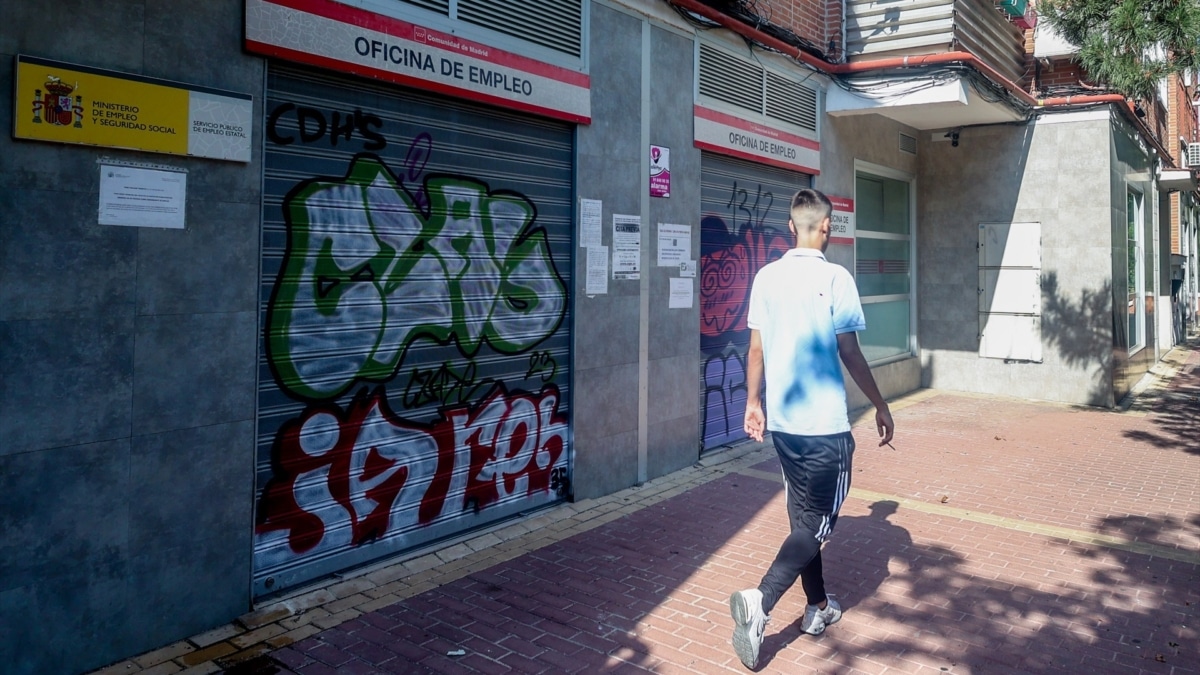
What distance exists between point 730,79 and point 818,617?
556 cm

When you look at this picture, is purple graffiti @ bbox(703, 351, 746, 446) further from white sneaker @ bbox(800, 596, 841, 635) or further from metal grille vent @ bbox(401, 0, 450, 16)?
metal grille vent @ bbox(401, 0, 450, 16)

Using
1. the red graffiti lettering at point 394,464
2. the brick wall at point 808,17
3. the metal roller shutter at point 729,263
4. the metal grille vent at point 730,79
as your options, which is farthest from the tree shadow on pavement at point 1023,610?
the brick wall at point 808,17

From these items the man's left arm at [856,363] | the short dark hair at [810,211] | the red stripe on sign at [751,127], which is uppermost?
the red stripe on sign at [751,127]

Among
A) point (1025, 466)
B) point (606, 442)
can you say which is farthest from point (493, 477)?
point (1025, 466)

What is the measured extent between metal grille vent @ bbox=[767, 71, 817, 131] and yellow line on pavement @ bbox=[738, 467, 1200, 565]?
4154 mm

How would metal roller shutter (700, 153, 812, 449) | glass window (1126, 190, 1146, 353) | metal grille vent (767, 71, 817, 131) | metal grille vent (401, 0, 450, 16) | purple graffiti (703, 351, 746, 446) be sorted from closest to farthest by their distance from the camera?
metal grille vent (401, 0, 450, 16), metal roller shutter (700, 153, 812, 449), purple graffiti (703, 351, 746, 446), metal grille vent (767, 71, 817, 131), glass window (1126, 190, 1146, 353)

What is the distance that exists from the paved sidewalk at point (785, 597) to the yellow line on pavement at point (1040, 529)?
0.07 feet

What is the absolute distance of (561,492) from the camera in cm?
641

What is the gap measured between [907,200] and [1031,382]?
3156 millimetres

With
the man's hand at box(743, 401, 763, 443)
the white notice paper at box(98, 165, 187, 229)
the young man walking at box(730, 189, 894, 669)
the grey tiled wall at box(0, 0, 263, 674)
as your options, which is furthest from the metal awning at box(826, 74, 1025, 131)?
the white notice paper at box(98, 165, 187, 229)

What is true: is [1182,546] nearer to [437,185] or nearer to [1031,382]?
[437,185]

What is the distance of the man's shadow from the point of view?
169 inches

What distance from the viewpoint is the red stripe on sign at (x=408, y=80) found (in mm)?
4375

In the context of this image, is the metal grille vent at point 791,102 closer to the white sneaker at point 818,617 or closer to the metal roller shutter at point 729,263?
the metal roller shutter at point 729,263
